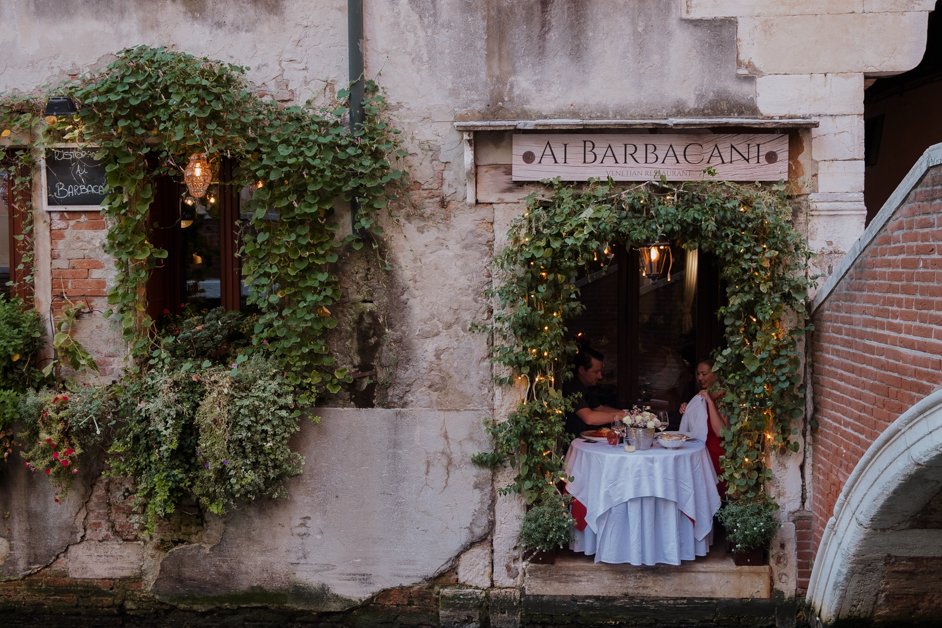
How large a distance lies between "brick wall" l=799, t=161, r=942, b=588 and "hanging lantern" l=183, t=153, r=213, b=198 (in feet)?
12.9

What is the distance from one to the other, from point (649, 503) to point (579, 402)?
960 mm

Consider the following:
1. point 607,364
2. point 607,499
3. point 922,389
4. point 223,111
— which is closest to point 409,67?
point 223,111

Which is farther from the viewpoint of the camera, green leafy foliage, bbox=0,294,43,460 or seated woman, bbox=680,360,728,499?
seated woman, bbox=680,360,728,499

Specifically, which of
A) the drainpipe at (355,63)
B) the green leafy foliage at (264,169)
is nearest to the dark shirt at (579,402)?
the green leafy foliage at (264,169)

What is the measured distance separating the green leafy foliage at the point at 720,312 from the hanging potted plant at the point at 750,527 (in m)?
0.09

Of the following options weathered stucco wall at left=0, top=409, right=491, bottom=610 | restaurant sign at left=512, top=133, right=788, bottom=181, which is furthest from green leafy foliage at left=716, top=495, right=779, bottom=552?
restaurant sign at left=512, top=133, right=788, bottom=181

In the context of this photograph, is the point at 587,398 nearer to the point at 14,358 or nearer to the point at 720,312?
the point at 720,312

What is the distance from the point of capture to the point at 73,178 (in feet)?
17.9

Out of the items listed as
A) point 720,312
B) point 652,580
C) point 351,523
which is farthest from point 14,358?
point 720,312

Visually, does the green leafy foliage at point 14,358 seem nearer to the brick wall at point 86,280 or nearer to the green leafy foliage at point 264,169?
the brick wall at point 86,280

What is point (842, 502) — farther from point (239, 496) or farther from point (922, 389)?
point (239, 496)

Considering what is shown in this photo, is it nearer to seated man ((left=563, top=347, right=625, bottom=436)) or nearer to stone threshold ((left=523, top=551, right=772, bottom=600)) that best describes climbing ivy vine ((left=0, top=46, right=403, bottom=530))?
seated man ((left=563, top=347, right=625, bottom=436))

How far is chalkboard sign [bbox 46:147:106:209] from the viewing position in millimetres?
5438

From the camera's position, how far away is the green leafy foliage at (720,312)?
5.01 metres
